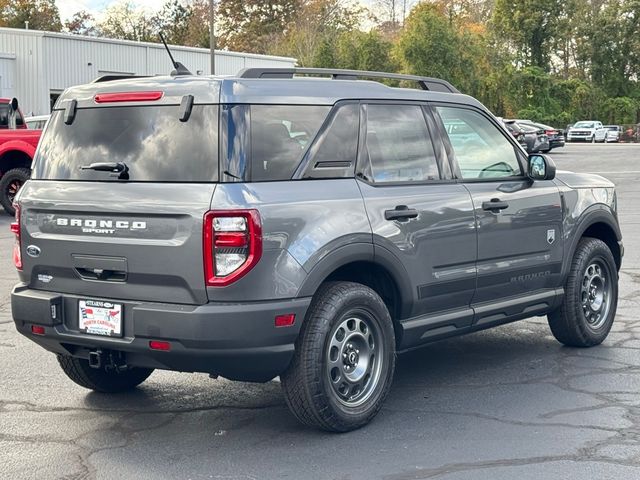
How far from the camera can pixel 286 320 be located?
496cm

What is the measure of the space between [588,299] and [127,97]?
380cm

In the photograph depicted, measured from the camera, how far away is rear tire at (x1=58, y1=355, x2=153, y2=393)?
236 inches

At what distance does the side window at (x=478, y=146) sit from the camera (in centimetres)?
633

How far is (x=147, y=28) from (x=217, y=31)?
9.63 metres

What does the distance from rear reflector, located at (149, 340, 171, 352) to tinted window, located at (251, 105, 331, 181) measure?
91 centimetres

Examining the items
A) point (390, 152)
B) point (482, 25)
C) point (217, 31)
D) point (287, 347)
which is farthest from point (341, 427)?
point (217, 31)

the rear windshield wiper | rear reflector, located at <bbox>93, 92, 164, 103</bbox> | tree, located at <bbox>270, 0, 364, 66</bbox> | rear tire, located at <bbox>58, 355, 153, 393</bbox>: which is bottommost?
rear tire, located at <bbox>58, 355, 153, 393</bbox>

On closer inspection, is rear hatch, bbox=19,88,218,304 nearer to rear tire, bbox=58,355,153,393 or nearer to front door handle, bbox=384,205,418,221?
rear tire, bbox=58,355,153,393

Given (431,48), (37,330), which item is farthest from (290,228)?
(431,48)

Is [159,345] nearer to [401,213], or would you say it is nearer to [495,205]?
[401,213]

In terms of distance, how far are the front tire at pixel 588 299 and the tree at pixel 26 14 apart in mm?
70102

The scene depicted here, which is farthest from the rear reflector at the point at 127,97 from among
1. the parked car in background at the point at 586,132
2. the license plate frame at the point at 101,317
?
the parked car in background at the point at 586,132

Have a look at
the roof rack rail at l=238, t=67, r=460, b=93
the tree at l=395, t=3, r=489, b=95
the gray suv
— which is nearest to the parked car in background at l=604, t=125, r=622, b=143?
the tree at l=395, t=3, r=489, b=95

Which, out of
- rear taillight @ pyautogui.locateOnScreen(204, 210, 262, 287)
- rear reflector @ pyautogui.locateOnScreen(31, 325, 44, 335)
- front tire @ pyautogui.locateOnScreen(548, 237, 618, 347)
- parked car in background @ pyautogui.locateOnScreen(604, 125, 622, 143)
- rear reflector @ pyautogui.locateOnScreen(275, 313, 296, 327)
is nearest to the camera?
rear taillight @ pyautogui.locateOnScreen(204, 210, 262, 287)
